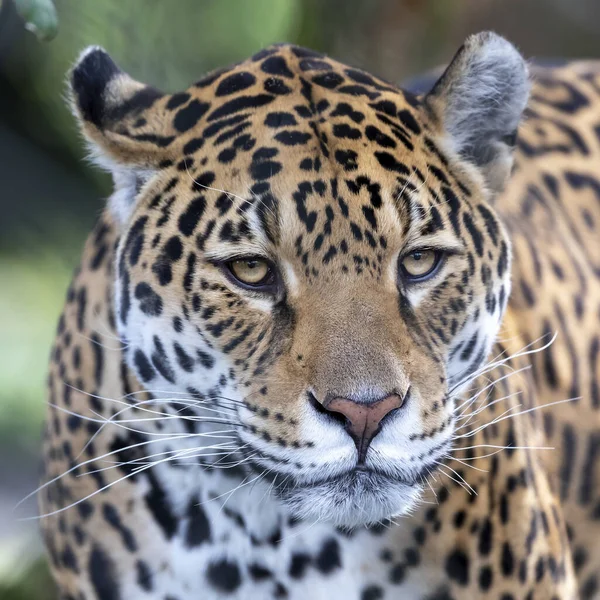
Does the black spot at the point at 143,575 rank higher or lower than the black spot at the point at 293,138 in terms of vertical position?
Result: lower

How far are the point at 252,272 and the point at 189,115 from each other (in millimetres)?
526

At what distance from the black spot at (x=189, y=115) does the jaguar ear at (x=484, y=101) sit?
2.16 ft

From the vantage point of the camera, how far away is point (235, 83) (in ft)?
9.70

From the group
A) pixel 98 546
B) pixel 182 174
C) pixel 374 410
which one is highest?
pixel 182 174

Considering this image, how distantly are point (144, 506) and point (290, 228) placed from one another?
1.09m

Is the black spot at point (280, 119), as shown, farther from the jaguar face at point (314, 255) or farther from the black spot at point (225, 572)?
the black spot at point (225, 572)

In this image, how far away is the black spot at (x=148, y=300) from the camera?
9.32ft

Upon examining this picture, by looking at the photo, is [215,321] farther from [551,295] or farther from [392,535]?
[551,295]

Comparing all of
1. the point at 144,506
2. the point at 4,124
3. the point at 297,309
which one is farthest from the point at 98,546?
the point at 4,124

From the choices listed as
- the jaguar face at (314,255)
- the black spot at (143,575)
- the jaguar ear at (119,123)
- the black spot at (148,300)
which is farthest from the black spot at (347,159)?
the black spot at (143,575)

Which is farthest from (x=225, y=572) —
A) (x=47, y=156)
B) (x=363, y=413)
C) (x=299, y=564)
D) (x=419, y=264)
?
(x=47, y=156)

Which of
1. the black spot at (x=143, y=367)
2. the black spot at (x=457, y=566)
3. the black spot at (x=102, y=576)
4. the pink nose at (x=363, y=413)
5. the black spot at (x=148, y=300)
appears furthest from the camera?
the black spot at (x=102, y=576)

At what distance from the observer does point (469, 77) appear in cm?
301

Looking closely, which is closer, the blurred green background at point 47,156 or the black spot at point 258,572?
the black spot at point 258,572
